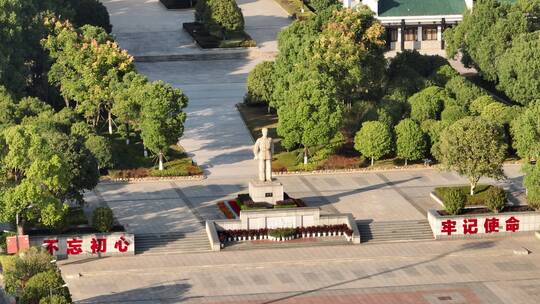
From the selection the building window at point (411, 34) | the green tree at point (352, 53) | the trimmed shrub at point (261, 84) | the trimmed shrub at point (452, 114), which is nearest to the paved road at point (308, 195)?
the trimmed shrub at point (452, 114)

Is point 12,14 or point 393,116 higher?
point 12,14

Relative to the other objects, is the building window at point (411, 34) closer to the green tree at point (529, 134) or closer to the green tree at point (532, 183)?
the green tree at point (529, 134)

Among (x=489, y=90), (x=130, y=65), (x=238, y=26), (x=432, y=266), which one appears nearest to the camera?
(x=432, y=266)

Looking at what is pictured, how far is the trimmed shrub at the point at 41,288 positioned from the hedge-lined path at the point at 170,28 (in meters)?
69.5

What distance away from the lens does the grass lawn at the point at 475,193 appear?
10338 cm

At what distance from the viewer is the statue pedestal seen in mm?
101250

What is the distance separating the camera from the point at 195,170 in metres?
112

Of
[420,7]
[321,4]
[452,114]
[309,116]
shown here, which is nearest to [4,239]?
[309,116]

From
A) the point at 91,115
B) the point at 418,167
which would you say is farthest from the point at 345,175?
the point at 91,115

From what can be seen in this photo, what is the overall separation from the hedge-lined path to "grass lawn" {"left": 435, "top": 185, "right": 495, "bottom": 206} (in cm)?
4865

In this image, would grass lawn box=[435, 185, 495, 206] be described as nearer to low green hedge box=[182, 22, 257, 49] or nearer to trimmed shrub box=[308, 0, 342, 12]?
low green hedge box=[182, 22, 257, 49]

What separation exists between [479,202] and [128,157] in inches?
1050

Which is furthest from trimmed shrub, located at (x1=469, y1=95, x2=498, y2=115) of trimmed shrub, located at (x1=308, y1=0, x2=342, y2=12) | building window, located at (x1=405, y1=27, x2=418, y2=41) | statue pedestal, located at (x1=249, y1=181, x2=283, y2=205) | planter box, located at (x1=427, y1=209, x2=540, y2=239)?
trimmed shrub, located at (x1=308, y1=0, x2=342, y2=12)

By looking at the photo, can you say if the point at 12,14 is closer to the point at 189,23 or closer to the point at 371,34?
the point at 371,34
